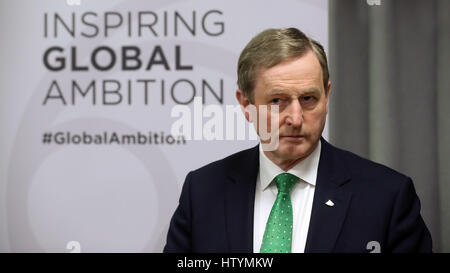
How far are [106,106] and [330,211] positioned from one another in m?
1.27

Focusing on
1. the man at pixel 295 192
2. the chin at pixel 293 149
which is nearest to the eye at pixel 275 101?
the man at pixel 295 192

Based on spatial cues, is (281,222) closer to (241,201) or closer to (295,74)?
(241,201)

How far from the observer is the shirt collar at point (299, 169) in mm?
1582

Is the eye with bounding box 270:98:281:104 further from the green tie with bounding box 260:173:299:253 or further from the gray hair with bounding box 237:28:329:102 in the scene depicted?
the green tie with bounding box 260:173:299:253

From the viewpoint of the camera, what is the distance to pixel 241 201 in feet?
5.15

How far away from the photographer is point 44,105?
7.63ft

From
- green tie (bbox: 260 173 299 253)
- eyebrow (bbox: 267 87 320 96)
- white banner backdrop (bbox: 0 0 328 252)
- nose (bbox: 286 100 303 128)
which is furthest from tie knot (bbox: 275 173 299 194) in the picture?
white banner backdrop (bbox: 0 0 328 252)

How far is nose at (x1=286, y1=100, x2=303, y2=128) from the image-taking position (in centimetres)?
155

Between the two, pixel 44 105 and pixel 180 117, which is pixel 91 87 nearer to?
pixel 44 105

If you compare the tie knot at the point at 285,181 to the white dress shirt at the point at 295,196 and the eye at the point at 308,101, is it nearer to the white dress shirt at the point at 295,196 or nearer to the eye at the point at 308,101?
the white dress shirt at the point at 295,196

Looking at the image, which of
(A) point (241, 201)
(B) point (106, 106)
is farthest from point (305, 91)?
(B) point (106, 106)

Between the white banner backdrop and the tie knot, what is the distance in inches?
27.7

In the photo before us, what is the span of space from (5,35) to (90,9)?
0.43 m

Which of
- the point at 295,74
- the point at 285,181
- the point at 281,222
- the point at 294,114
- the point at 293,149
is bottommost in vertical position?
the point at 281,222
